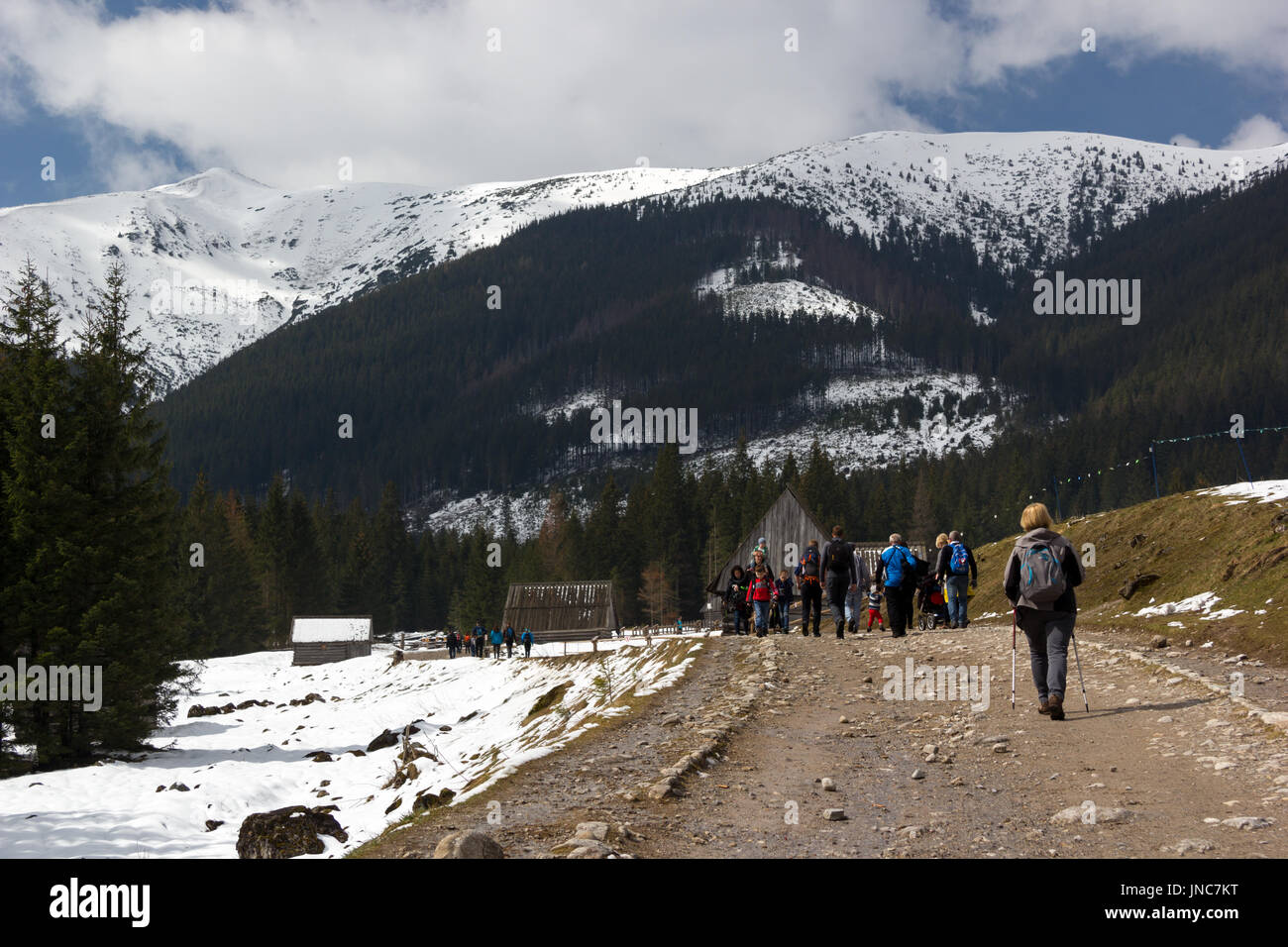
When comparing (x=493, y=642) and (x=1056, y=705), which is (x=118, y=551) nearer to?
(x=1056, y=705)

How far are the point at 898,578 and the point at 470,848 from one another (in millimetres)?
16566

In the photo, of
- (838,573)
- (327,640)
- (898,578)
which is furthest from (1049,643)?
(327,640)

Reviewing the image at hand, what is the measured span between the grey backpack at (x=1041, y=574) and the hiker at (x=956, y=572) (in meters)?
11.0

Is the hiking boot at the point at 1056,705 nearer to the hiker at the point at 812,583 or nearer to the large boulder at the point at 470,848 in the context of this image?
the large boulder at the point at 470,848

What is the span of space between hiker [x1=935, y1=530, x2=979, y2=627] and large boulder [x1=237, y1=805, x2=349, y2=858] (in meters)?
14.0

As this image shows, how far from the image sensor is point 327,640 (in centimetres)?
7962

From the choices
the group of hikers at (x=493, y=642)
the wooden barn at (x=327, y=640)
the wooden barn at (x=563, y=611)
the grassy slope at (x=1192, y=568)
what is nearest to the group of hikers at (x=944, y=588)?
the grassy slope at (x=1192, y=568)

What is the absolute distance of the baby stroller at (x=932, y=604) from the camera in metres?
24.7

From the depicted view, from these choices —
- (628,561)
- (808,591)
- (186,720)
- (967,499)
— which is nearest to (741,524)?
(628,561)

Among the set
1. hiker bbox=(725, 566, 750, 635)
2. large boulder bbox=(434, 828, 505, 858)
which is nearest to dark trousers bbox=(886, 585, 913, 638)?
hiker bbox=(725, 566, 750, 635)

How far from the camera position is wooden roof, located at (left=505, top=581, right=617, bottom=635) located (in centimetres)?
6041

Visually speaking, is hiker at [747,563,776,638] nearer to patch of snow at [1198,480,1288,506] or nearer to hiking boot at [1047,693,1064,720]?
patch of snow at [1198,480,1288,506]
